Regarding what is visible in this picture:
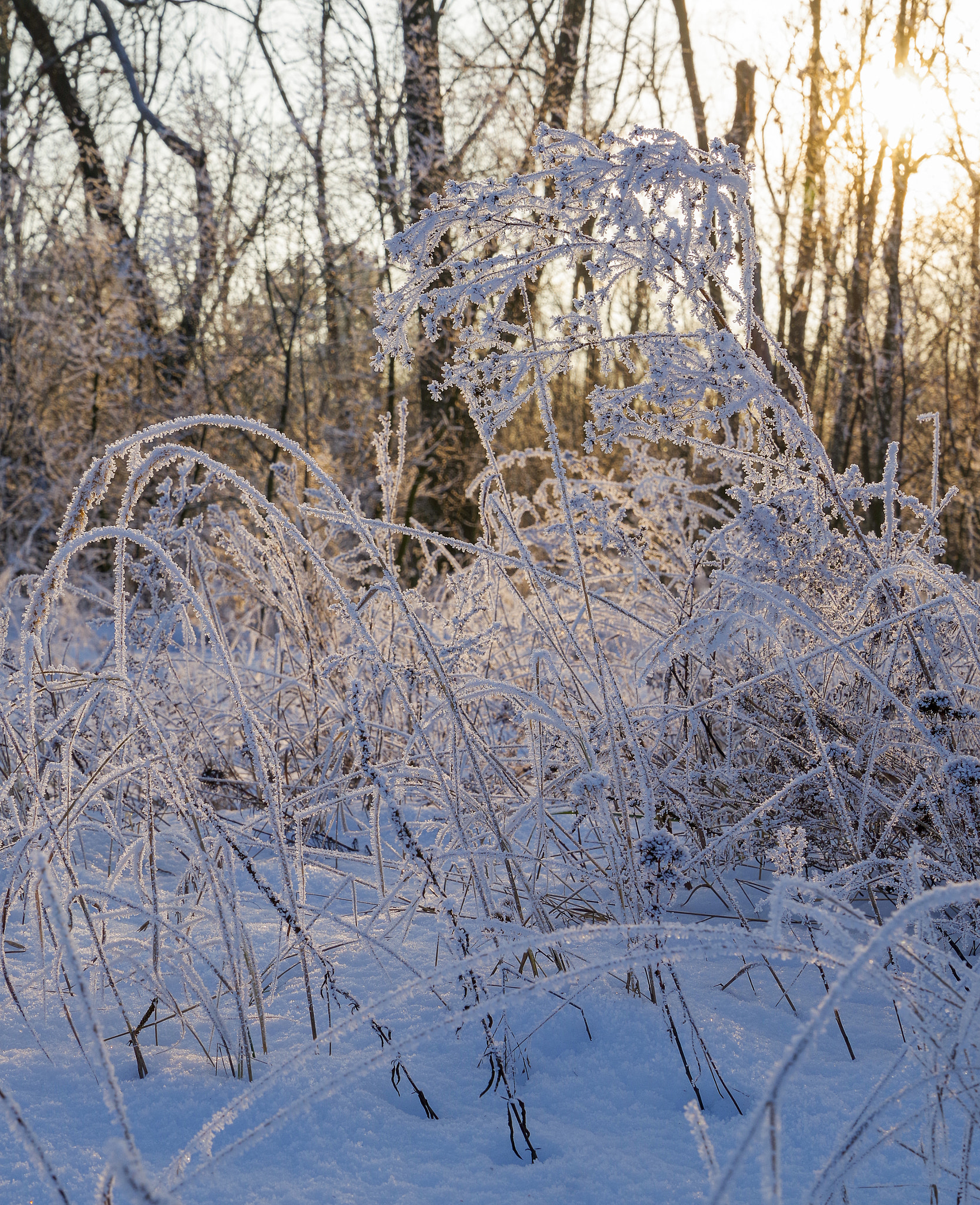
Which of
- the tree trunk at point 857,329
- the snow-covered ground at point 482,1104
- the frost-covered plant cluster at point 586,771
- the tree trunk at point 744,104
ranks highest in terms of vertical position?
the tree trunk at point 744,104

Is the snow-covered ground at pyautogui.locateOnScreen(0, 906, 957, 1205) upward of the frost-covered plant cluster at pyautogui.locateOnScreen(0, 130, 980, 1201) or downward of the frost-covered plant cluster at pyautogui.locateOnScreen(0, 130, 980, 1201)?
downward

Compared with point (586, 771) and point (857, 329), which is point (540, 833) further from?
point (857, 329)

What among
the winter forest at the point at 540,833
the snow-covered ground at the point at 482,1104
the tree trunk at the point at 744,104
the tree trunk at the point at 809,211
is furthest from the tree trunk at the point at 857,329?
the snow-covered ground at the point at 482,1104

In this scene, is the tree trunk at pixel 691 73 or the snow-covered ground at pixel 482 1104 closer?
the snow-covered ground at pixel 482 1104

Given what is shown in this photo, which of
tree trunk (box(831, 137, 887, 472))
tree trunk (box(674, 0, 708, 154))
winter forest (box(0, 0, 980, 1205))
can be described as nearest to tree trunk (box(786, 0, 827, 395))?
tree trunk (box(831, 137, 887, 472))

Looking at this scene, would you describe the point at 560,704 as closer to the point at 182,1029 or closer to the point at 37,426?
the point at 182,1029

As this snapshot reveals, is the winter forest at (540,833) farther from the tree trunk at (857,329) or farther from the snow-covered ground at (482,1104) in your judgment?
the tree trunk at (857,329)

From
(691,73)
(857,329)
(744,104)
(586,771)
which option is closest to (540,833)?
(586,771)

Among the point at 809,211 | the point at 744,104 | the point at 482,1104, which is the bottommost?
the point at 482,1104

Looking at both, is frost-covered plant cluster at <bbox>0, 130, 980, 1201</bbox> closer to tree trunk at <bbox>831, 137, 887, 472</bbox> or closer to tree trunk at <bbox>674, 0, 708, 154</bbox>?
tree trunk at <bbox>831, 137, 887, 472</bbox>

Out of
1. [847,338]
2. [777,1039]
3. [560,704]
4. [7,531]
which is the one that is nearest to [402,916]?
[777,1039]

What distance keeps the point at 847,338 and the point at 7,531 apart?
22.8 feet

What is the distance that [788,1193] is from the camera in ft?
2.47

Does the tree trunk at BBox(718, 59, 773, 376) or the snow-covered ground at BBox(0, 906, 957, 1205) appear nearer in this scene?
the snow-covered ground at BBox(0, 906, 957, 1205)
